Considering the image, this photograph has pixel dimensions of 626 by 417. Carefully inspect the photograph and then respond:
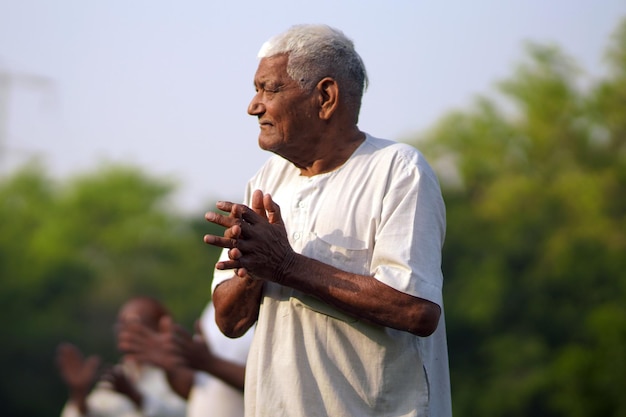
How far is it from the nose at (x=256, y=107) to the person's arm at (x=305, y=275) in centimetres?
36

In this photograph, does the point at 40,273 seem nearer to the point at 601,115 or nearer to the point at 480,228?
the point at 480,228

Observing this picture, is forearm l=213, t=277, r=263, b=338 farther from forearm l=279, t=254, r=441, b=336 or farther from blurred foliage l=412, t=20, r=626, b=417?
blurred foliage l=412, t=20, r=626, b=417

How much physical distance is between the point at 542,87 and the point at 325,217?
133ft

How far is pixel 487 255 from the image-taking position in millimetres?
36969

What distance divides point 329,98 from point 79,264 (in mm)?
42725

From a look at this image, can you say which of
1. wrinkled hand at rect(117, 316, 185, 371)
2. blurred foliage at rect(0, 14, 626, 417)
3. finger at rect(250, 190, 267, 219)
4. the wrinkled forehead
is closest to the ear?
the wrinkled forehead

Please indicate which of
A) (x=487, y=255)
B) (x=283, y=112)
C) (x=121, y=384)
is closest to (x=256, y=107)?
(x=283, y=112)

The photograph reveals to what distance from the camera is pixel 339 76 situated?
12.0 ft

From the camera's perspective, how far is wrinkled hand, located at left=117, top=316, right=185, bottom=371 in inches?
206

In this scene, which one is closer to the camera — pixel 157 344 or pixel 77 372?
pixel 157 344

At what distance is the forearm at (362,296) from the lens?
334cm

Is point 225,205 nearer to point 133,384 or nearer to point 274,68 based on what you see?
point 274,68

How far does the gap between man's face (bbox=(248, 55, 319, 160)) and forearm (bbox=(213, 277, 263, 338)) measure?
0.43 metres

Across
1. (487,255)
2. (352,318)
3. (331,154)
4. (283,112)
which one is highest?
(283,112)
